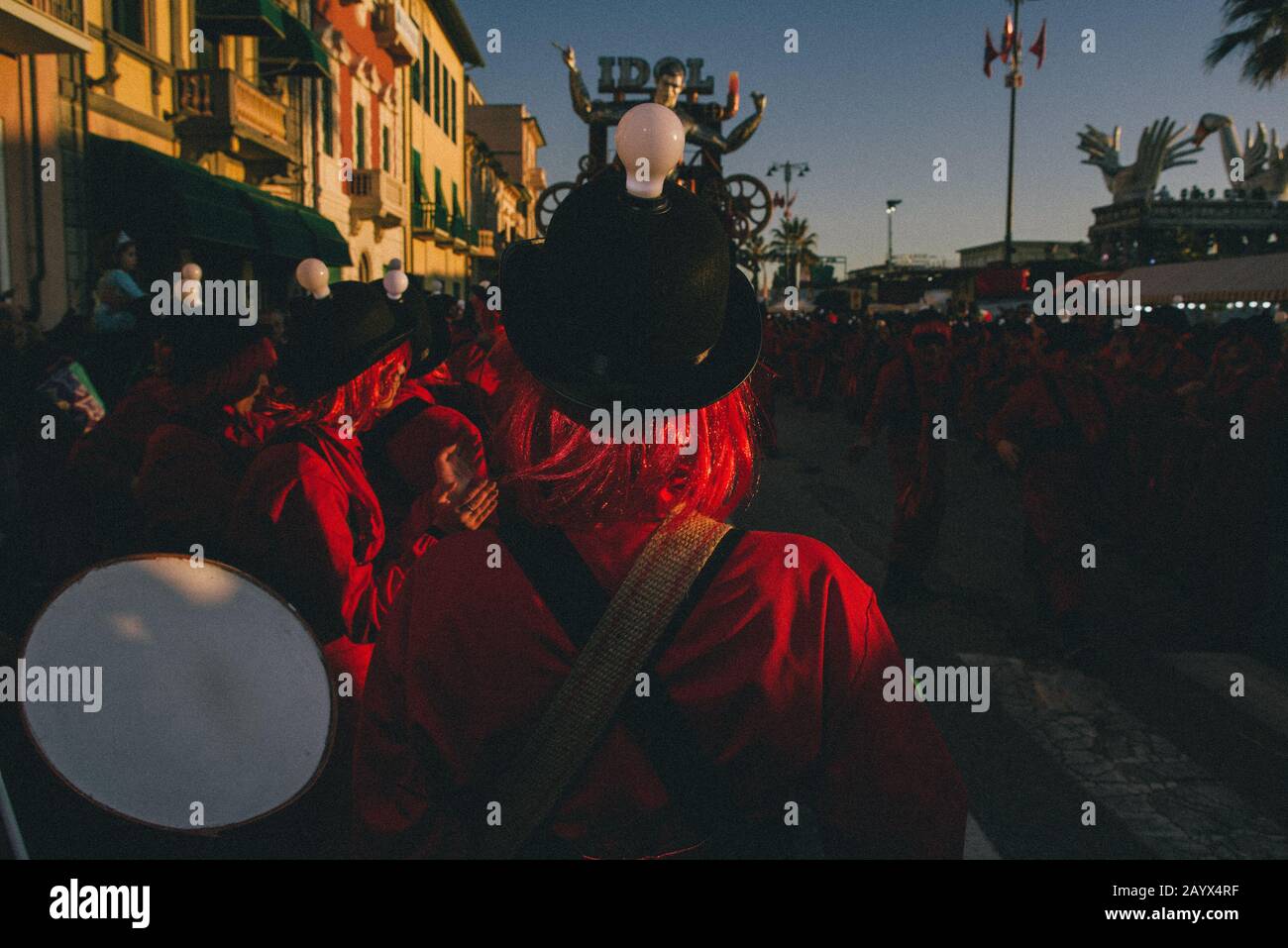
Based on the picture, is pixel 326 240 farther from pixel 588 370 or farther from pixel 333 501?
pixel 588 370

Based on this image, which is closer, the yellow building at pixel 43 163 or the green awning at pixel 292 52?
the yellow building at pixel 43 163

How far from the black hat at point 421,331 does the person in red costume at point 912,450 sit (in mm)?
3277

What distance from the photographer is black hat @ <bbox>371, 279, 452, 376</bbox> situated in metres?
3.55

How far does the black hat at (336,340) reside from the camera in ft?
9.99

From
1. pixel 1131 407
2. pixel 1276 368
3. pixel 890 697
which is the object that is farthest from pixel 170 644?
pixel 1131 407

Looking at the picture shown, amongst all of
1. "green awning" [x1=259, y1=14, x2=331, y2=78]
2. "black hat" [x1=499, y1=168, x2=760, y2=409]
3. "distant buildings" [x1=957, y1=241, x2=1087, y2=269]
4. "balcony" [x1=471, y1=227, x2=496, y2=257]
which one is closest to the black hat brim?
"black hat" [x1=499, y1=168, x2=760, y2=409]

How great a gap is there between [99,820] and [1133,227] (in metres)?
46.5

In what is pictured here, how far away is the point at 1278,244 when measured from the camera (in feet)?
128

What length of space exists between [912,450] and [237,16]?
13.5 m

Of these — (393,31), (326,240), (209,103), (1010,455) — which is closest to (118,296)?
(1010,455)

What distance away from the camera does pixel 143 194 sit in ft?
40.5

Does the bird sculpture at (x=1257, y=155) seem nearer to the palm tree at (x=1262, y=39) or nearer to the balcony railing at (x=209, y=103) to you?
the palm tree at (x=1262, y=39)

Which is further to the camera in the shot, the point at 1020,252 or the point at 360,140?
the point at 1020,252

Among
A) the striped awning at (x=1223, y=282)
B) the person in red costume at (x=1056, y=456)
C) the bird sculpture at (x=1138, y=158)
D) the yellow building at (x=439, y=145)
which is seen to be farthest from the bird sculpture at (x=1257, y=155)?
the person in red costume at (x=1056, y=456)
